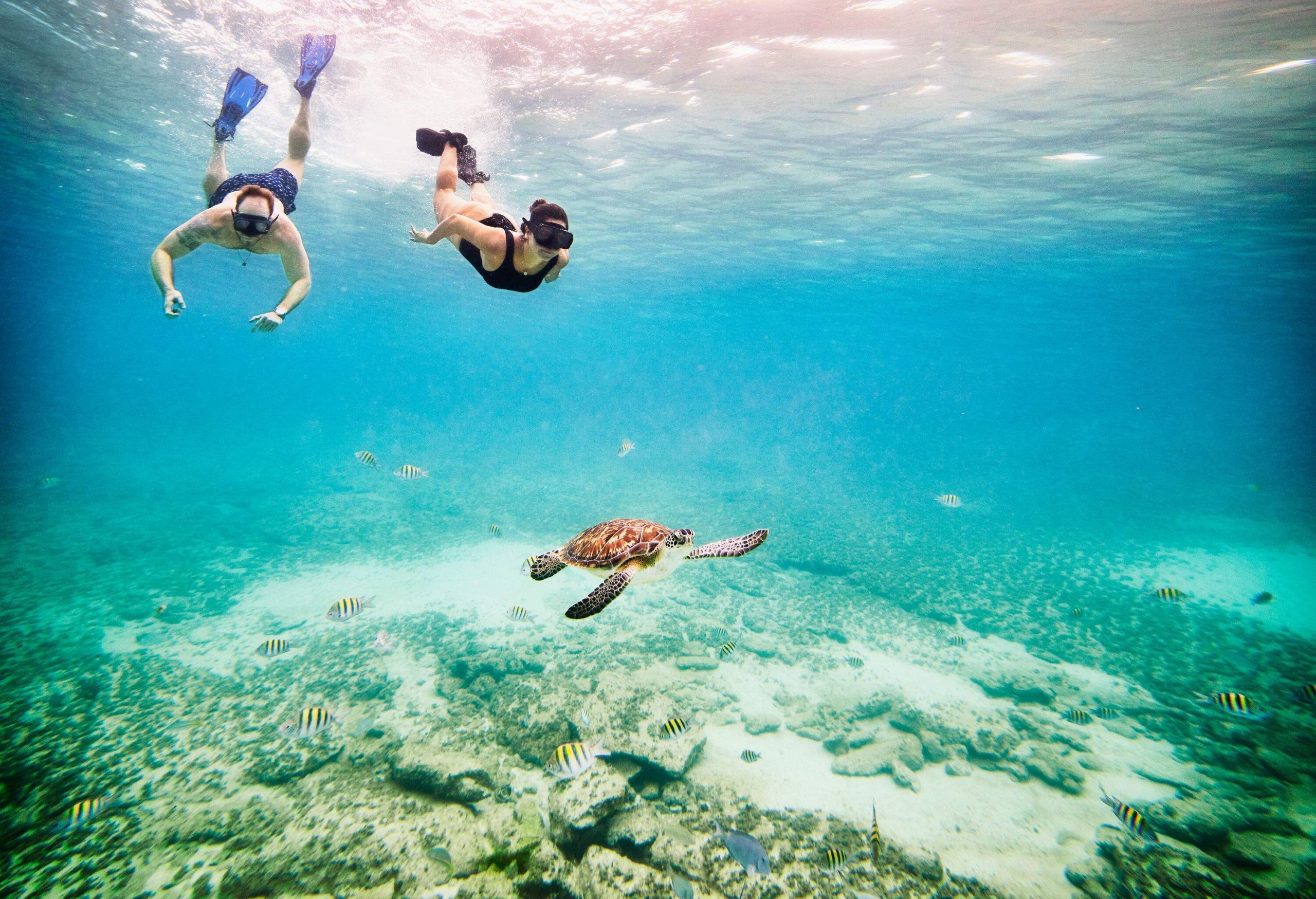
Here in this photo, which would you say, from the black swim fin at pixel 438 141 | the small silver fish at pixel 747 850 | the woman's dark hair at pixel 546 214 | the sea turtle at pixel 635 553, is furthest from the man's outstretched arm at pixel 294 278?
the small silver fish at pixel 747 850

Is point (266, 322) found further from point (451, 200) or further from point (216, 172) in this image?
point (216, 172)

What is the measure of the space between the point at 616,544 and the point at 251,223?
470cm

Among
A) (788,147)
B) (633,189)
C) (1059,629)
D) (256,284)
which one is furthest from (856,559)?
(256,284)

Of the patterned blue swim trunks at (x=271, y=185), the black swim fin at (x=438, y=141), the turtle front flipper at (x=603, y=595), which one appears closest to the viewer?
the turtle front flipper at (x=603, y=595)

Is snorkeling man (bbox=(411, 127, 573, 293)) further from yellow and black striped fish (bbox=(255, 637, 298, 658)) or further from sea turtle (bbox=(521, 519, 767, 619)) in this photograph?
yellow and black striped fish (bbox=(255, 637, 298, 658))

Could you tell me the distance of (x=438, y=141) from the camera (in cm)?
518

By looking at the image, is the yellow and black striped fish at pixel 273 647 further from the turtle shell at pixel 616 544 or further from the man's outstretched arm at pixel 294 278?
the turtle shell at pixel 616 544

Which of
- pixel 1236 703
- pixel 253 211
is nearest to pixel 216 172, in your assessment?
pixel 253 211

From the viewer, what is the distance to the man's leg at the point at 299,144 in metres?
5.81

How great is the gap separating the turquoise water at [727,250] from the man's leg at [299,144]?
5.40m

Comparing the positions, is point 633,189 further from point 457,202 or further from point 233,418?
point 233,418

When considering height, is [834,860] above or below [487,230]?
below

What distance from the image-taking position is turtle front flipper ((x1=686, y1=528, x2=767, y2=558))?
12.7ft

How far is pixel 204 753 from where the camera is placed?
668cm
